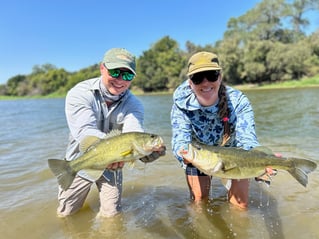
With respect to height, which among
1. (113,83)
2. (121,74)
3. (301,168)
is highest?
(121,74)

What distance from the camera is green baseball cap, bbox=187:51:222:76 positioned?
13.1ft

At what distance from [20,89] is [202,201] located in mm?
113455

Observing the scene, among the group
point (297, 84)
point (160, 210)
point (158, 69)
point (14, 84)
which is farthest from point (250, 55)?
point (14, 84)

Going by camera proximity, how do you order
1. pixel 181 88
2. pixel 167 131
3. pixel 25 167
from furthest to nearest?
pixel 167 131 < pixel 25 167 < pixel 181 88

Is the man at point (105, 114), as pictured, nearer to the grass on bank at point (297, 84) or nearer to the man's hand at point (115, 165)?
the man's hand at point (115, 165)

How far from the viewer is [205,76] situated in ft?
13.3

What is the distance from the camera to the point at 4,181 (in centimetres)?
749

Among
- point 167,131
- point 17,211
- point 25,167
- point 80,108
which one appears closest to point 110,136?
point 80,108

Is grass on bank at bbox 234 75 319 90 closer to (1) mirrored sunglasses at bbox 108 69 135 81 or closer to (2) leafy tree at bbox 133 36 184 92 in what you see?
(2) leafy tree at bbox 133 36 184 92

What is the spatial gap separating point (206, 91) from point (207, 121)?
1.92 feet

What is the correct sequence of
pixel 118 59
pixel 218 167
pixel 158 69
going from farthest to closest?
pixel 158 69
pixel 118 59
pixel 218 167

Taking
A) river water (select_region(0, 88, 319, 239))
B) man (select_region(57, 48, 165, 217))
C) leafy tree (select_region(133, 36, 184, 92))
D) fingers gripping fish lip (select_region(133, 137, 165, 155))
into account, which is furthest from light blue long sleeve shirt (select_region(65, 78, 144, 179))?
leafy tree (select_region(133, 36, 184, 92))

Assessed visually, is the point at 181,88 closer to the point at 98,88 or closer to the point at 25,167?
the point at 98,88

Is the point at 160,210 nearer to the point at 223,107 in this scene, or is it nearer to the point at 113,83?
the point at 223,107
